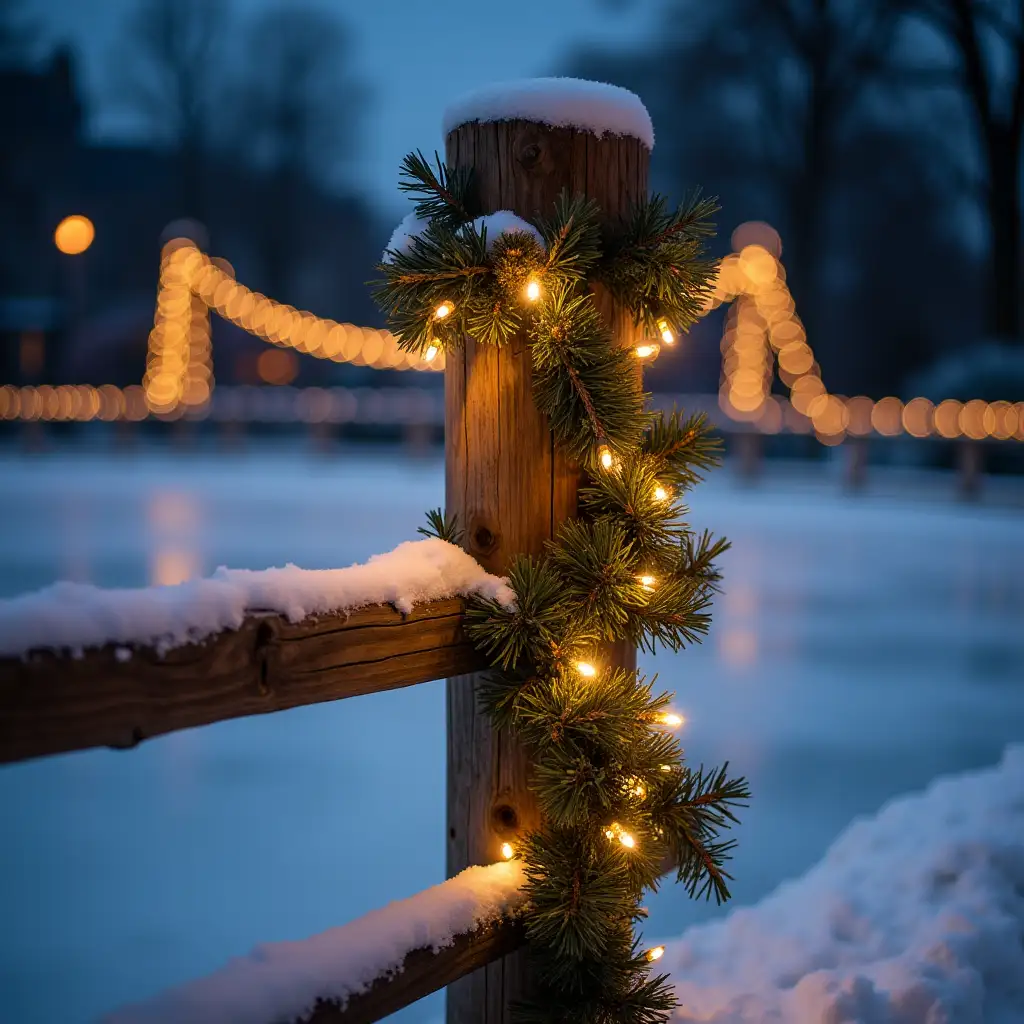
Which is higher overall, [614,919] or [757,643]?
[614,919]

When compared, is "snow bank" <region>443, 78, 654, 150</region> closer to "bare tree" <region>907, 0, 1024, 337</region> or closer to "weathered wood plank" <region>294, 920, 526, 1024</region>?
"weathered wood plank" <region>294, 920, 526, 1024</region>

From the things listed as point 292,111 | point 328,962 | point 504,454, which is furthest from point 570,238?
point 292,111

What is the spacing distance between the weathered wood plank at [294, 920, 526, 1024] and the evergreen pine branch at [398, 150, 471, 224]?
1.05 metres

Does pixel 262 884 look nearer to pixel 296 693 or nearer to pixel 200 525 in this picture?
pixel 296 693

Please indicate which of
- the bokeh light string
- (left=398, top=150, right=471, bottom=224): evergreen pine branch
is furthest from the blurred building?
(left=398, top=150, right=471, bottom=224): evergreen pine branch

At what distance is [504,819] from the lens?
62.4 inches

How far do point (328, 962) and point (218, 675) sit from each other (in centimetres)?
37

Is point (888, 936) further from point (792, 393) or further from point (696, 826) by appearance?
point (792, 393)

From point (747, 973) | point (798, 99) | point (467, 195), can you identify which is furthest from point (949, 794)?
point (798, 99)

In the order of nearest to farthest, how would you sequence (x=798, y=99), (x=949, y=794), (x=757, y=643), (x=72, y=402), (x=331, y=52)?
(x=949, y=794)
(x=757, y=643)
(x=72, y=402)
(x=798, y=99)
(x=331, y=52)

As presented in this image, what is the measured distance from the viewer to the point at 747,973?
6.28ft

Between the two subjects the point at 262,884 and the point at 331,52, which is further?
the point at 331,52

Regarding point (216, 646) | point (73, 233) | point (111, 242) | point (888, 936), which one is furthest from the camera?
point (111, 242)

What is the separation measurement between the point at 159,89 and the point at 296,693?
88.5 feet
